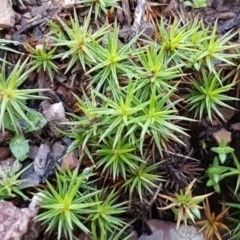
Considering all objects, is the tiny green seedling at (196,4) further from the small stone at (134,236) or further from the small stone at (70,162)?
the small stone at (134,236)

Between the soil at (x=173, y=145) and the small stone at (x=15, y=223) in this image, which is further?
the soil at (x=173, y=145)

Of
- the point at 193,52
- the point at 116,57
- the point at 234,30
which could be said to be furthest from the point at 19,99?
the point at 234,30

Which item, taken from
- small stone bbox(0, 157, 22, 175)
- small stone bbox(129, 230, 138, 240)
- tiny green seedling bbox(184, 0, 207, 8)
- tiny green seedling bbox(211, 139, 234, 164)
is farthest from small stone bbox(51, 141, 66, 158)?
tiny green seedling bbox(184, 0, 207, 8)

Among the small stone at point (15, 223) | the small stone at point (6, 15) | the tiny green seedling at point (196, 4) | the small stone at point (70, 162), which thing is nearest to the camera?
the small stone at point (15, 223)

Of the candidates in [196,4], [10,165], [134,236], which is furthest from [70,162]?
[196,4]

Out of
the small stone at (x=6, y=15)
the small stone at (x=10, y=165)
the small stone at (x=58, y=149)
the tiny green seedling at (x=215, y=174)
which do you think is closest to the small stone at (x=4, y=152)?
the small stone at (x=10, y=165)

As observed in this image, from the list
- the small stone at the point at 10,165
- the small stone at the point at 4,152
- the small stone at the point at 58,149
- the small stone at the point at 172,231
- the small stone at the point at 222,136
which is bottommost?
the small stone at the point at 172,231

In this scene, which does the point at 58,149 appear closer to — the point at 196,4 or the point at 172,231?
the point at 172,231
